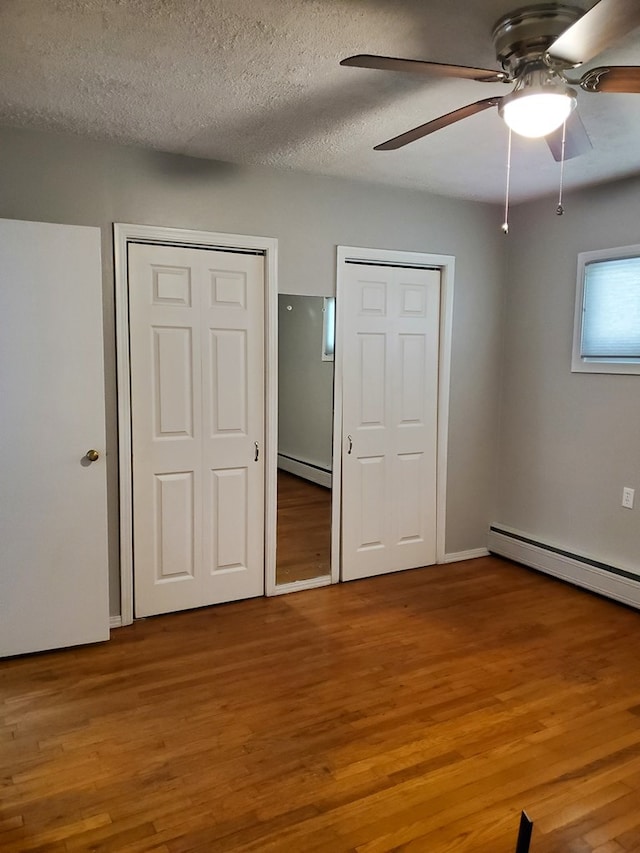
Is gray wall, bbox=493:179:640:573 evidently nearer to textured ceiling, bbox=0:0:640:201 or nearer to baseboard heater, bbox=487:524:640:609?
baseboard heater, bbox=487:524:640:609

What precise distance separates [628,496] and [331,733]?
7.42 feet

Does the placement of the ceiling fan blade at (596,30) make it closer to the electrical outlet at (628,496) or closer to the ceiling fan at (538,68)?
the ceiling fan at (538,68)

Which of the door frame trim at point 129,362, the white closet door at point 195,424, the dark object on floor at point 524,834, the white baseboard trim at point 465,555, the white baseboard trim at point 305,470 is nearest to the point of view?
the dark object on floor at point 524,834

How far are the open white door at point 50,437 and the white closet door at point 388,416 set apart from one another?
151cm

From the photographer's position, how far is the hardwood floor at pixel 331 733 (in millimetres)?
1897

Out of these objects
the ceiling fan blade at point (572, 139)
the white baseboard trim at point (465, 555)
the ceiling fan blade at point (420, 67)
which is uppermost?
the ceiling fan blade at point (420, 67)

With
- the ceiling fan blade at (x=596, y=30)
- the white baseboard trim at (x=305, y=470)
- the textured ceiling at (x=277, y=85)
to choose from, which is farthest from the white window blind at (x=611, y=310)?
the ceiling fan blade at (x=596, y=30)

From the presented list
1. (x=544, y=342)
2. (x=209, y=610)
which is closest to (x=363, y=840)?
(x=209, y=610)

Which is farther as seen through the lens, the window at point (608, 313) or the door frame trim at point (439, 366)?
the door frame trim at point (439, 366)

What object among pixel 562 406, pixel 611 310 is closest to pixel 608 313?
pixel 611 310

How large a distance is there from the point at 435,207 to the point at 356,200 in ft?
1.92

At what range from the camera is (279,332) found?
353 centimetres

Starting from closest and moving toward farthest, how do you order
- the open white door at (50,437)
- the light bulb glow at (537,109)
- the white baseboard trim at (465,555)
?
the light bulb glow at (537,109), the open white door at (50,437), the white baseboard trim at (465,555)

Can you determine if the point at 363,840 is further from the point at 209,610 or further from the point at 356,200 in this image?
the point at 356,200
